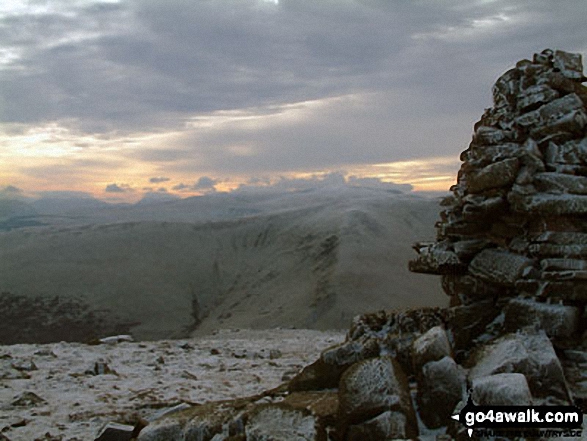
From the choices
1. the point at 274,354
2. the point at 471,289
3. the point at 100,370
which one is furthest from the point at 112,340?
the point at 471,289

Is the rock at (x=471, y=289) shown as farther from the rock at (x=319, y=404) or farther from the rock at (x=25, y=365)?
the rock at (x=25, y=365)

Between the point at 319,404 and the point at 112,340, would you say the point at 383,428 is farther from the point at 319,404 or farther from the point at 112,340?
the point at 112,340

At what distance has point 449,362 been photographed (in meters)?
6.77

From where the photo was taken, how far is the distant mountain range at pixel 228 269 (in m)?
43.8

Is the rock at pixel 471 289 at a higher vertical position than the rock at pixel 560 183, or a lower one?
lower

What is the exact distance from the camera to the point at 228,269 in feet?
217

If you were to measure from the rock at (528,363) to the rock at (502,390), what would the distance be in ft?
1.57

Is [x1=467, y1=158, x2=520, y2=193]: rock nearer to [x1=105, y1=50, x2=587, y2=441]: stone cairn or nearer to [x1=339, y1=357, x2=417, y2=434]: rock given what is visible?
[x1=105, y1=50, x2=587, y2=441]: stone cairn

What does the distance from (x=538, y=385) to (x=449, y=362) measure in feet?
3.76

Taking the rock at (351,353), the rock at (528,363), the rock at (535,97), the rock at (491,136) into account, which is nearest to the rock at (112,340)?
the rock at (351,353)

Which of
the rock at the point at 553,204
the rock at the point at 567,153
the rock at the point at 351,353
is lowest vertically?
the rock at the point at 351,353

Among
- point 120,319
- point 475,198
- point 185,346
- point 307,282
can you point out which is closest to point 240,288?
point 307,282

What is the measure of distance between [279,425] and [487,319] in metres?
4.34

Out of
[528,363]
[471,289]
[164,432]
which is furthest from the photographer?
[471,289]
